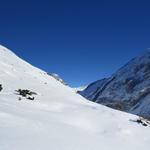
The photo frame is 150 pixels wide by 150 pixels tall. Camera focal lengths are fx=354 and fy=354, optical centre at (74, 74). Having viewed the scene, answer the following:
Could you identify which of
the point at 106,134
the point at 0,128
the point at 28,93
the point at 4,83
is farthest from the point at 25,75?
the point at 0,128

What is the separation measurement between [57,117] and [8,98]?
3.07 metres

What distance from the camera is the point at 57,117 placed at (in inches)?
569

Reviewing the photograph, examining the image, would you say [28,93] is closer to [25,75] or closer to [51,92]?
[51,92]

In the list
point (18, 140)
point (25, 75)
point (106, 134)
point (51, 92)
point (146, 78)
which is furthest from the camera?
point (146, 78)

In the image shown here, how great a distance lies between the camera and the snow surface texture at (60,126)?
35.5 ft

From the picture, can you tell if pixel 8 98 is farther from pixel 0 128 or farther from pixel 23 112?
pixel 0 128

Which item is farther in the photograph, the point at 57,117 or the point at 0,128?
the point at 57,117

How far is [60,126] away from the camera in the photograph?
13.1 meters

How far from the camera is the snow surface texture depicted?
10811mm

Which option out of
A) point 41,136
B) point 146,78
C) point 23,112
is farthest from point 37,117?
point 146,78

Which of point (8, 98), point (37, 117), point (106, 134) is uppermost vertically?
point (8, 98)

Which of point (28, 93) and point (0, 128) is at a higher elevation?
point (28, 93)

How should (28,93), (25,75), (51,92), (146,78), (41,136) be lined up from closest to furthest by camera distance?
(41,136)
(28,93)
(51,92)
(25,75)
(146,78)

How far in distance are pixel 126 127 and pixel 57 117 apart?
2.93 metres
